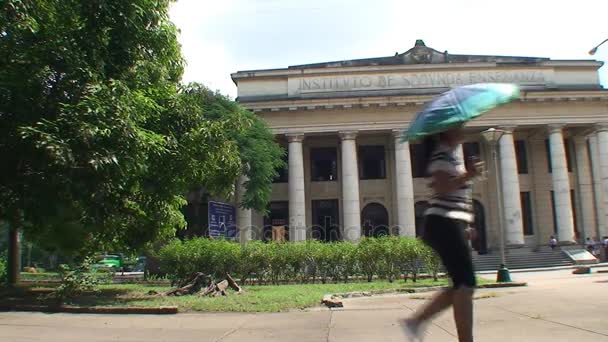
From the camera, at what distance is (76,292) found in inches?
492

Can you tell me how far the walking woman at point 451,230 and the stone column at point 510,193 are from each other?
33320 mm

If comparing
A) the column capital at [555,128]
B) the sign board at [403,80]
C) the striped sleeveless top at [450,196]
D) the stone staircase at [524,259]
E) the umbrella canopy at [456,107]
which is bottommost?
the stone staircase at [524,259]

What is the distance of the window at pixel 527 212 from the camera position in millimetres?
39281

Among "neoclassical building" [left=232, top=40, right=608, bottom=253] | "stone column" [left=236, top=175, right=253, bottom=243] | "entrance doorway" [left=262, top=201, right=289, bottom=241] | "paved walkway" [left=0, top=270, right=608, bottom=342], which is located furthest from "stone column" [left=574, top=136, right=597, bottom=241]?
"paved walkway" [left=0, top=270, right=608, bottom=342]

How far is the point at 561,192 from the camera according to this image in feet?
118

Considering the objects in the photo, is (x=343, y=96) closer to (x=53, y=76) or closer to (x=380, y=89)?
(x=380, y=89)

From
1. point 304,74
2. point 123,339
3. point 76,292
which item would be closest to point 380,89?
point 304,74

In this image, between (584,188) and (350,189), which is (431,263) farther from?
(584,188)

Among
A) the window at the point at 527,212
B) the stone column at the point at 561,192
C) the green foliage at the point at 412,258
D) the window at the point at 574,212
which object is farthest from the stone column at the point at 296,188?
the window at the point at 574,212

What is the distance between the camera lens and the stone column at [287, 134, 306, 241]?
35.2 metres

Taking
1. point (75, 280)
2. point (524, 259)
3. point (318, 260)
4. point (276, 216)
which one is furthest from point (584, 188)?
point (75, 280)

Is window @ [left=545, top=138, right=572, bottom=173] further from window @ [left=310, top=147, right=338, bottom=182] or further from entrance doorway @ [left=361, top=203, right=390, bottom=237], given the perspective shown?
window @ [left=310, top=147, right=338, bottom=182]

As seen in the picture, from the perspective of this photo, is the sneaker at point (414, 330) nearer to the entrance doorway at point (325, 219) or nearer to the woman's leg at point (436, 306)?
the woman's leg at point (436, 306)

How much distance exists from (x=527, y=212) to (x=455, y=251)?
127ft
